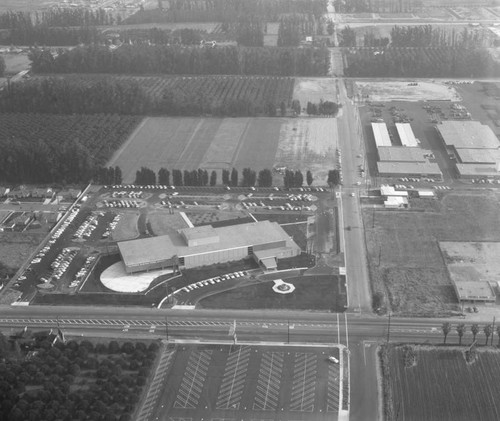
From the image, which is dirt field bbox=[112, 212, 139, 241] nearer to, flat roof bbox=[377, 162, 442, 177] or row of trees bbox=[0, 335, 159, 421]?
row of trees bbox=[0, 335, 159, 421]

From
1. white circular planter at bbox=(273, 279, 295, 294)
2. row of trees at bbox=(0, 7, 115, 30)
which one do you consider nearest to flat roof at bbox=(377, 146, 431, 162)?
white circular planter at bbox=(273, 279, 295, 294)

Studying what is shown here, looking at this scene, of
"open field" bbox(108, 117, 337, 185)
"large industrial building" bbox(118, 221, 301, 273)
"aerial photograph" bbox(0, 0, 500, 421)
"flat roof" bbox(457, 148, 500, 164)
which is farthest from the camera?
"open field" bbox(108, 117, 337, 185)

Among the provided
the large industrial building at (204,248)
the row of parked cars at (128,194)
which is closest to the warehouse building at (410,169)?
the large industrial building at (204,248)

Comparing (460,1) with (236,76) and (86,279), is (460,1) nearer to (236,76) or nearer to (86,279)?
(236,76)

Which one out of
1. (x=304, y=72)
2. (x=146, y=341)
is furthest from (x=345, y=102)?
(x=146, y=341)

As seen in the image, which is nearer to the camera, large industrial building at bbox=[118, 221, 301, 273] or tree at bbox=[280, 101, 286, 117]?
large industrial building at bbox=[118, 221, 301, 273]

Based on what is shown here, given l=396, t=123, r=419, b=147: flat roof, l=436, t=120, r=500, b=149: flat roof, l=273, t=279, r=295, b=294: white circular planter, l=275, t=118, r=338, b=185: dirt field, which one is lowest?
l=273, t=279, r=295, b=294: white circular planter

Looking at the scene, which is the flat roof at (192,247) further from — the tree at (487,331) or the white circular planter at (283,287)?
the tree at (487,331)
